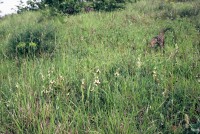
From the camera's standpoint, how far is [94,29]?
563 centimetres

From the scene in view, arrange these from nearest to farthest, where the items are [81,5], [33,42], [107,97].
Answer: [107,97]
[33,42]
[81,5]

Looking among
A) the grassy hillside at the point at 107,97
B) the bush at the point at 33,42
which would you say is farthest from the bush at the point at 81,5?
the grassy hillside at the point at 107,97

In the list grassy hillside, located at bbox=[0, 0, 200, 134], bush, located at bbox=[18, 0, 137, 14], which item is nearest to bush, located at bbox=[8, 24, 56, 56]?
grassy hillside, located at bbox=[0, 0, 200, 134]

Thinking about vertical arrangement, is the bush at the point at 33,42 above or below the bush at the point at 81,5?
below

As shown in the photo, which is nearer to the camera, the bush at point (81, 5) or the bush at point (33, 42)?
the bush at point (33, 42)

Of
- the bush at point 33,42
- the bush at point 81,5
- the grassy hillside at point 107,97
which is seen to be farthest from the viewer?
the bush at point 81,5

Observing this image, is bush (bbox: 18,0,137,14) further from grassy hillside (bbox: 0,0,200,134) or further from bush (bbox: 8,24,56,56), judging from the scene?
grassy hillside (bbox: 0,0,200,134)

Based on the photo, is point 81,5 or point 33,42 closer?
point 33,42

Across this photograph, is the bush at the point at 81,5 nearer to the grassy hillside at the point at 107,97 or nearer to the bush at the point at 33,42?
the bush at the point at 33,42

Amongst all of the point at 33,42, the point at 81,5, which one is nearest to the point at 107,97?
the point at 33,42

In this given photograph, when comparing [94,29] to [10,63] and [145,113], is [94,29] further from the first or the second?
[145,113]

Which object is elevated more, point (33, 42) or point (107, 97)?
point (33, 42)

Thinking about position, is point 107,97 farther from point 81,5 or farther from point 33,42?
point 81,5

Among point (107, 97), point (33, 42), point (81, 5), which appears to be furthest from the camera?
point (81, 5)
